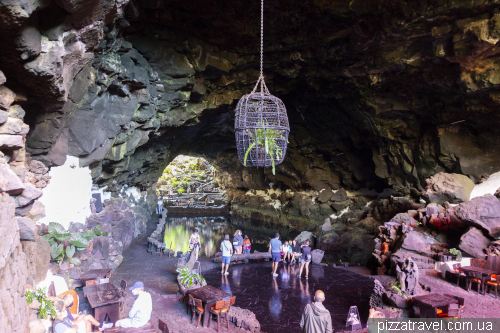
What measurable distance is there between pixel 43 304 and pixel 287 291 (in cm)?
573

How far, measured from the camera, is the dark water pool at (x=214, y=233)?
16894 mm

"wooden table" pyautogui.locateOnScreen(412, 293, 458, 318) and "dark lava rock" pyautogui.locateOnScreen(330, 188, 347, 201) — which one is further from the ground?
"dark lava rock" pyautogui.locateOnScreen(330, 188, 347, 201)

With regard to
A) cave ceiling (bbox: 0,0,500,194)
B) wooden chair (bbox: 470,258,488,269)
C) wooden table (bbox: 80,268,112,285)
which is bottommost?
wooden table (bbox: 80,268,112,285)

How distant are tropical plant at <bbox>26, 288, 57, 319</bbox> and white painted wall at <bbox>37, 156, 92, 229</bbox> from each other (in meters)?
3.74

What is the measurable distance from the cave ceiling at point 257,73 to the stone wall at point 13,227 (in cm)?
51

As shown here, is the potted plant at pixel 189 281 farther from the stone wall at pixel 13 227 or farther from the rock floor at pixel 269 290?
the stone wall at pixel 13 227

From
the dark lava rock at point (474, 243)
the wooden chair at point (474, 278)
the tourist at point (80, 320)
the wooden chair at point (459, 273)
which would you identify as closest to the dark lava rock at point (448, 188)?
the dark lava rock at point (474, 243)

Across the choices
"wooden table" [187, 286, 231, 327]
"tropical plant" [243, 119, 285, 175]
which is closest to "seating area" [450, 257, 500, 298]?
"tropical plant" [243, 119, 285, 175]

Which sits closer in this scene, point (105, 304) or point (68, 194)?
point (105, 304)

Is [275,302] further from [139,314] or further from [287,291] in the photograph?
[139,314]

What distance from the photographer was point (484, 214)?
9.78 meters

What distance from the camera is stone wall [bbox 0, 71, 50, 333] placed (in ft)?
12.6

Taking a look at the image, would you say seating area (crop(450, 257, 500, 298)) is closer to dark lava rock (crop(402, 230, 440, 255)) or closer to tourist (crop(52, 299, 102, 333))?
dark lava rock (crop(402, 230, 440, 255))

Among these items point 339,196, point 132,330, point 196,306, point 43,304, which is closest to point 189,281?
point 196,306
